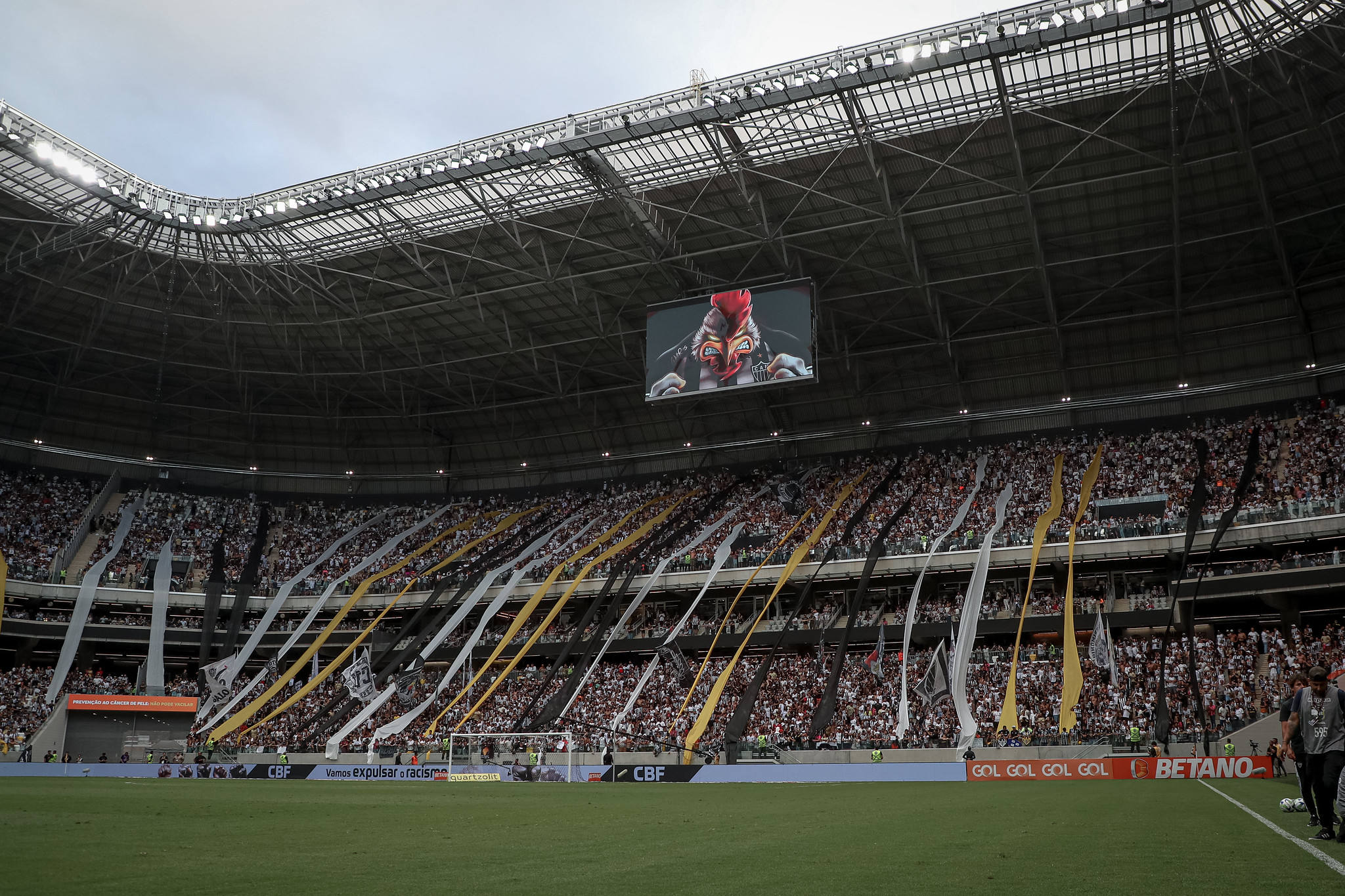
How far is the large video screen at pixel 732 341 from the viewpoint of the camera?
138 feet

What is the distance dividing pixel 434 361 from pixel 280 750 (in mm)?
24215

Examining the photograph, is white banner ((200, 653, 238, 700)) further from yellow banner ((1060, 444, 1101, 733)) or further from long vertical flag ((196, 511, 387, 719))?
yellow banner ((1060, 444, 1101, 733))

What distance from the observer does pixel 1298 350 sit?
52812 millimetres

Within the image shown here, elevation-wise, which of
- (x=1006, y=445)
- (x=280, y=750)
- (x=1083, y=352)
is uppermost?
(x=1083, y=352)

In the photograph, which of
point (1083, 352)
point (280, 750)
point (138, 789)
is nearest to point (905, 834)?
point (138, 789)

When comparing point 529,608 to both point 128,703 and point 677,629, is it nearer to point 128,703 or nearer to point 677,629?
point 677,629

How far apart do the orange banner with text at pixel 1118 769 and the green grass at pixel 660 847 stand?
9.74 m

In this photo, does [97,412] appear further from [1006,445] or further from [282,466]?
[1006,445]

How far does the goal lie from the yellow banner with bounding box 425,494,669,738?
4.26m

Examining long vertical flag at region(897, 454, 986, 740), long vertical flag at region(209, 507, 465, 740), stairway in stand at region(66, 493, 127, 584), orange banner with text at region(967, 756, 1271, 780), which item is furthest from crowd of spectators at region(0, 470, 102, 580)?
orange banner with text at region(967, 756, 1271, 780)

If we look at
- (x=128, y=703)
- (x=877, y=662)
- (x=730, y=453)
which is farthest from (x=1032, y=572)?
(x=128, y=703)

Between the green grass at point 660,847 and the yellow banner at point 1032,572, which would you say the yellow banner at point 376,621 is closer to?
the green grass at point 660,847

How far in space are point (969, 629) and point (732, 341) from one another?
652 inches

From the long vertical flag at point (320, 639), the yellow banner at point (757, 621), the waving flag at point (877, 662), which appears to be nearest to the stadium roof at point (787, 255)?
the yellow banner at point (757, 621)
